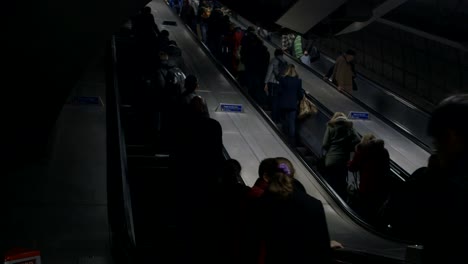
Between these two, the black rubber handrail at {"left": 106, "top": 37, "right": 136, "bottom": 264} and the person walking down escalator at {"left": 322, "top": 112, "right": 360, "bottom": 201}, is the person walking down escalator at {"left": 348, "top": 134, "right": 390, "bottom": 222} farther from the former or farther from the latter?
the black rubber handrail at {"left": 106, "top": 37, "right": 136, "bottom": 264}

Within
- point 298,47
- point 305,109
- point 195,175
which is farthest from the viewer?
point 298,47

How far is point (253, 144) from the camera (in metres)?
11.2

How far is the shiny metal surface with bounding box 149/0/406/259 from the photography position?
8359mm

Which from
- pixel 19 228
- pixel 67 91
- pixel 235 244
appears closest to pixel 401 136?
pixel 67 91

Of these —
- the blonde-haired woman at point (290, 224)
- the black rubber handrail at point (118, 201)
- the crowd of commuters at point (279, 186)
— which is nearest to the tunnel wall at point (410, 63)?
the crowd of commuters at point (279, 186)

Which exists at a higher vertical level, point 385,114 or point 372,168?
point 372,168

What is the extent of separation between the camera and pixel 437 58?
15.3m

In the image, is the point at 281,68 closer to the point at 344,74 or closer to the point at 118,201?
the point at 344,74

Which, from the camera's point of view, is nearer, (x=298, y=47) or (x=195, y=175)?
(x=195, y=175)

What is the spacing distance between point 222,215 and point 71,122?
5.82m

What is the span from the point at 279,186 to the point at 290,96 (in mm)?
8367

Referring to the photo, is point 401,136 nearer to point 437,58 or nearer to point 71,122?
point 437,58

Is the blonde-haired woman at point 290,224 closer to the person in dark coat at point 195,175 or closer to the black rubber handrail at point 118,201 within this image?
the person in dark coat at point 195,175

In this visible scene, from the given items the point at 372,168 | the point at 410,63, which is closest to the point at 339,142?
the point at 372,168
